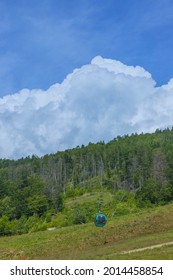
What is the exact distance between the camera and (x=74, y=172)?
630ft

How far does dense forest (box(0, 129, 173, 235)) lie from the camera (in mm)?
104438

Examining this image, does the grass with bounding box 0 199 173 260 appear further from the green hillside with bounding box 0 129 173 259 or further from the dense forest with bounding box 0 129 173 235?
the dense forest with bounding box 0 129 173 235

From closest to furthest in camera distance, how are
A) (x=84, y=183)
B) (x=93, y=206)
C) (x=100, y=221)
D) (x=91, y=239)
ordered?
(x=91, y=239) → (x=100, y=221) → (x=93, y=206) → (x=84, y=183)

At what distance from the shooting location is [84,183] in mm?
168375

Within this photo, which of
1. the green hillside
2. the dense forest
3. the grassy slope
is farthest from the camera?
the dense forest

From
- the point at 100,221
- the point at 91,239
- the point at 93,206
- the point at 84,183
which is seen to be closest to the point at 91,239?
the point at 91,239

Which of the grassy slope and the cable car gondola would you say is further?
the cable car gondola

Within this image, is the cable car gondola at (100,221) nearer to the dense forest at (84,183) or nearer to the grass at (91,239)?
the grass at (91,239)

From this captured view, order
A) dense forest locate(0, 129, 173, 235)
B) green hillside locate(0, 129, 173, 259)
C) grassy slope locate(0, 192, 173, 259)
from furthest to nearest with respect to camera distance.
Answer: dense forest locate(0, 129, 173, 235) < green hillside locate(0, 129, 173, 259) < grassy slope locate(0, 192, 173, 259)

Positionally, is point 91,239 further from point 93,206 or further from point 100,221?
point 93,206

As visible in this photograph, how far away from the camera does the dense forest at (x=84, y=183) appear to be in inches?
4112

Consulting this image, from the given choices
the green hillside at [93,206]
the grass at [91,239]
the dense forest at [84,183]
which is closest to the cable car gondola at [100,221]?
the grass at [91,239]

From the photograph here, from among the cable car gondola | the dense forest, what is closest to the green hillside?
the dense forest

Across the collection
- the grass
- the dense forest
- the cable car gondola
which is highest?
the dense forest
